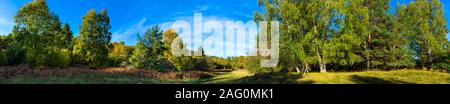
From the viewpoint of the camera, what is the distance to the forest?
25844 millimetres

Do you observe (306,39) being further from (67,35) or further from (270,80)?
(67,35)

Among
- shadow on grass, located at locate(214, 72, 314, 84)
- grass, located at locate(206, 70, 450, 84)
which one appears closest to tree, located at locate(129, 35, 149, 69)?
grass, located at locate(206, 70, 450, 84)

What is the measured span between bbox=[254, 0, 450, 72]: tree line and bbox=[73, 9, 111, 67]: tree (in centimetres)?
1606

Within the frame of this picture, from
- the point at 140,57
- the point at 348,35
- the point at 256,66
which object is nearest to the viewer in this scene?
the point at 348,35

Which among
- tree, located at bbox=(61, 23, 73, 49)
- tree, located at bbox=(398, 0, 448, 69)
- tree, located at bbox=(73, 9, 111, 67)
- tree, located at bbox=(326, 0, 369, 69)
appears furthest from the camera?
tree, located at bbox=(61, 23, 73, 49)

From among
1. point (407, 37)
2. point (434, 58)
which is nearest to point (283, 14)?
point (407, 37)

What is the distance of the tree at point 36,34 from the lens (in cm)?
2473

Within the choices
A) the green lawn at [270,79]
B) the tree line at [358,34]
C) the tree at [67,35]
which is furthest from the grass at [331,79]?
the tree at [67,35]

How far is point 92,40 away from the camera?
113ft

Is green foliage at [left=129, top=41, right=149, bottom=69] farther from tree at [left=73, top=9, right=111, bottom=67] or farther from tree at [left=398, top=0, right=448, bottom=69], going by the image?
tree at [left=398, top=0, right=448, bottom=69]

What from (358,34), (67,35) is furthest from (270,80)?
(67,35)

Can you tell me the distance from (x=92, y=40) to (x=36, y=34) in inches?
377

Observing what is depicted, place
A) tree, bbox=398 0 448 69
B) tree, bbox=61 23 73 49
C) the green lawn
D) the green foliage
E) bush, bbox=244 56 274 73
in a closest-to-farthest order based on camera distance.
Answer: the green lawn < the green foliage < tree, bbox=398 0 448 69 < tree, bbox=61 23 73 49 < bush, bbox=244 56 274 73
